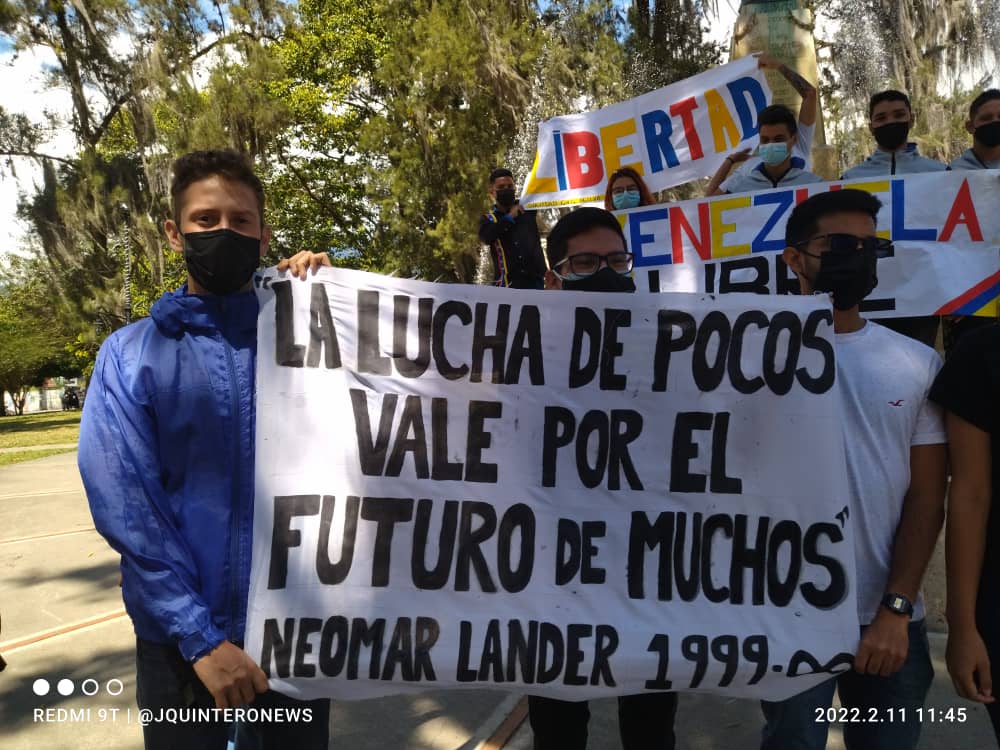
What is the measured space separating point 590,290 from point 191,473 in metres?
1.25

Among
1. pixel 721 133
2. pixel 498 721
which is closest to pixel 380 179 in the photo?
pixel 721 133

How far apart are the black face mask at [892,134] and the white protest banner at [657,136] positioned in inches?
38.4

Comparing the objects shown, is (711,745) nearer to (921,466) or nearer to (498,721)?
(498,721)

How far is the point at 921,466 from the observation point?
1.81 meters

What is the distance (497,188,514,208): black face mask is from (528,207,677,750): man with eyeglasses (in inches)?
137

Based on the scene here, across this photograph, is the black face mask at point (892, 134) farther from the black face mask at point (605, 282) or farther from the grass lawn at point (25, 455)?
the grass lawn at point (25, 455)

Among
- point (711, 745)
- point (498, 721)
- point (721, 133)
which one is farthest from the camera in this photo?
point (721, 133)

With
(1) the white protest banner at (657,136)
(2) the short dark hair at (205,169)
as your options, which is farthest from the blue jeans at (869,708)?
(1) the white protest banner at (657,136)

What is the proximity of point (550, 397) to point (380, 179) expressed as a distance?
17.0m

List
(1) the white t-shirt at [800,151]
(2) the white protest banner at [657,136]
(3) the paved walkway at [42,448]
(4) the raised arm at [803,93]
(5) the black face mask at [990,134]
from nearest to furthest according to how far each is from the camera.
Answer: (5) the black face mask at [990,134] → (1) the white t-shirt at [800,151] → (4) the raised arm at [803,93] → (2) the white protest banner at [657,136] → (3) the paved walkway at [42,448]

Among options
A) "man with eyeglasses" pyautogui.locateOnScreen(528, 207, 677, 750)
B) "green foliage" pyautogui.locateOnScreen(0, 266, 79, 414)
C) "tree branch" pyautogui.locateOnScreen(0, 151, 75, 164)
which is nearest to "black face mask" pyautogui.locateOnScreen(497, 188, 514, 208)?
"man with eyeglasses" pyautogui.locateOnScreen(528, 207, 677, 750)

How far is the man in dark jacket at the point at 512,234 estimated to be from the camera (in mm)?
5840

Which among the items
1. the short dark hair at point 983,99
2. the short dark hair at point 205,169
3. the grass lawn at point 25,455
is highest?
the short dark hair at point 983,99

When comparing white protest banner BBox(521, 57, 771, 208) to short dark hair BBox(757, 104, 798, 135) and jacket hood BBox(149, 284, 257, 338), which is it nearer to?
short dark hair BBox(757, 104, 798, 135)
